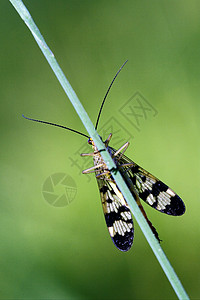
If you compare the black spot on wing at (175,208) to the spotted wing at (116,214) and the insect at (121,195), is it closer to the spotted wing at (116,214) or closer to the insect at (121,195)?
the insect at (121,195)

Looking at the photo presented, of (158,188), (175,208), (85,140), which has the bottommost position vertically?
(175,208)

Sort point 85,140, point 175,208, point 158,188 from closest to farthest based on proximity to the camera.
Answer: point 175,208
point 158,188
point 85,140

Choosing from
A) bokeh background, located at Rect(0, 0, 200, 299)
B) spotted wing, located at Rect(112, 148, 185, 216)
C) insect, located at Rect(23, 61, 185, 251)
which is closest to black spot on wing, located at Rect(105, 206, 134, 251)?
insect, located at Rect(23, 61, 185, 251)

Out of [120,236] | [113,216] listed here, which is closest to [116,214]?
[113,216]

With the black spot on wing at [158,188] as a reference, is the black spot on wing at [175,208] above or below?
below

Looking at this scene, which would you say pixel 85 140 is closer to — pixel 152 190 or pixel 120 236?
pixel 152 190

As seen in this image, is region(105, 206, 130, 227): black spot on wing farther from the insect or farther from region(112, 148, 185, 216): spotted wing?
region(112, 148, 185, 216): spotted wing

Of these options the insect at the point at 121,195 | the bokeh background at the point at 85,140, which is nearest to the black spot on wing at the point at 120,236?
the insect at the point at 121,195

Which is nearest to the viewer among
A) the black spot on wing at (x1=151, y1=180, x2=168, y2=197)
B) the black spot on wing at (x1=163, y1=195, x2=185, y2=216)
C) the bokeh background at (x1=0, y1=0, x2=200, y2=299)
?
the black spot on wing at (x1=163, y1=195, x2=185, y2=216)
